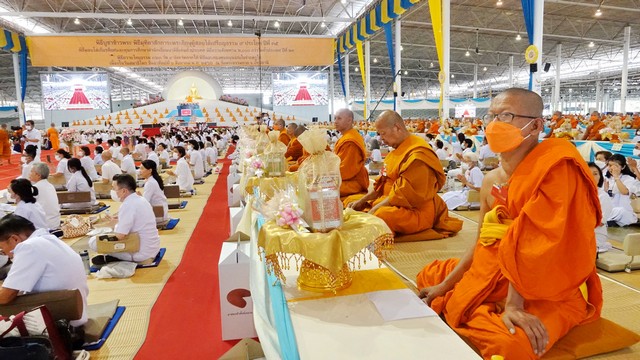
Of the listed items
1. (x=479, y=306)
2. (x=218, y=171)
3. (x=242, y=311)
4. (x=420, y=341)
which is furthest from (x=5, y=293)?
(x=218, y=171)

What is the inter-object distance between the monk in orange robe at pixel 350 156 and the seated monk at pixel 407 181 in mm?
703

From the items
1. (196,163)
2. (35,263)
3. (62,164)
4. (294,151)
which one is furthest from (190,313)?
(196,163)

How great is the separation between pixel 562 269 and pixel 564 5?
67.2 feet

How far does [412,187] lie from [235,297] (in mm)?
1812

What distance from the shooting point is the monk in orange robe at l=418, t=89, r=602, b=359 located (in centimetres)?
183

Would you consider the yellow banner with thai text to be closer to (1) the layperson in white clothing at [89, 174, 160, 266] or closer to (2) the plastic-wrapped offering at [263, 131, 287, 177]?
(1) the layperson in white clothing at [89, 174, 160, 266]

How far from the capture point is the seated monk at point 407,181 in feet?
12.8

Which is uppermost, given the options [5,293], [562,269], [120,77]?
[120,77]

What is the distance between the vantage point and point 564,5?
723 inches

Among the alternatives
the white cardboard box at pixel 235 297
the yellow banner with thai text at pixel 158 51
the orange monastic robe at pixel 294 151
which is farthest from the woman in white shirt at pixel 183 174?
the yellow banner with thai text at pixel 158 51

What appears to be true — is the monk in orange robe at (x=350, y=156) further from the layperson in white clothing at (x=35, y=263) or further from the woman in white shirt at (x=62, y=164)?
the woman in white shirt at (x=62, y=164)

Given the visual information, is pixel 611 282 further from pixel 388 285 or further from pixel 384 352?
pixel 384 352

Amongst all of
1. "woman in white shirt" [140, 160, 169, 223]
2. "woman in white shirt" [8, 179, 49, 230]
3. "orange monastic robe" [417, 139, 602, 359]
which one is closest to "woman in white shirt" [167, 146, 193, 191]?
"woman in white shirt" [140, 160, 169, 223]

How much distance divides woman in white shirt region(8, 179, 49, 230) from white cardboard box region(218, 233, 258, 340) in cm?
262
